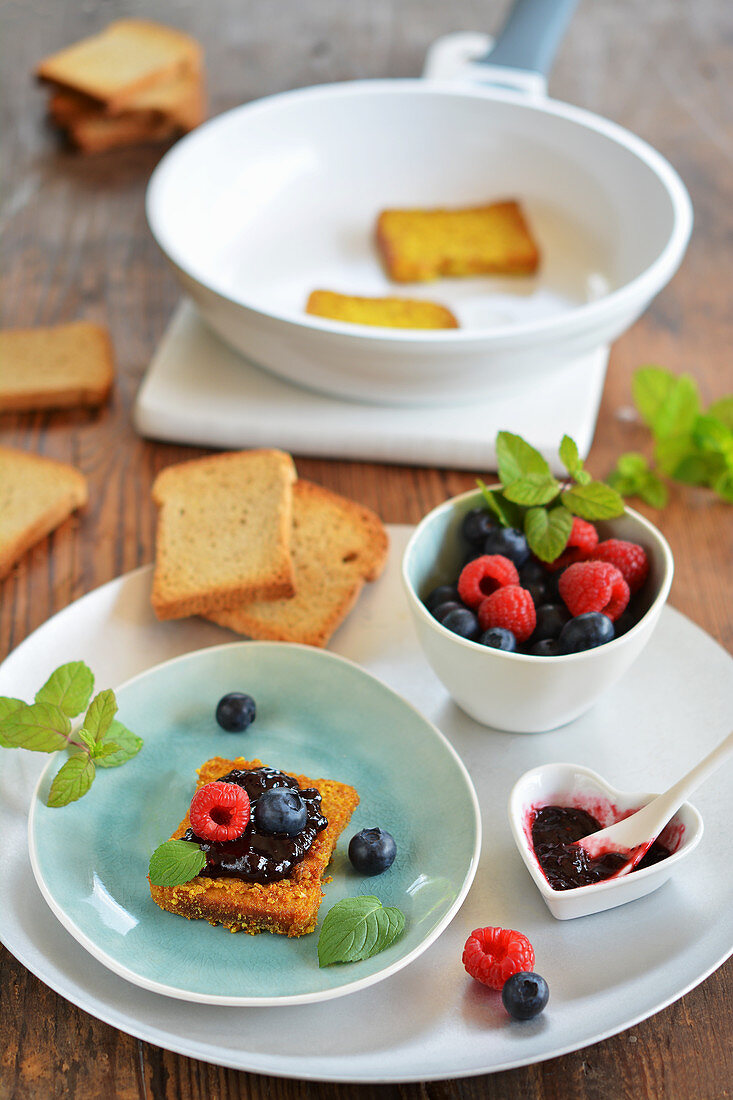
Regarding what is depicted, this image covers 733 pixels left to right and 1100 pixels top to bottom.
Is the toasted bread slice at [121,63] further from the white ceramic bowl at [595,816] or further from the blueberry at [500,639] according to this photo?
the white ceramic bowl at [595,816]

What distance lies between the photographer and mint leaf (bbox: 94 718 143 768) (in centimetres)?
97

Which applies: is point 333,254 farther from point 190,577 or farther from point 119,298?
point 190,577

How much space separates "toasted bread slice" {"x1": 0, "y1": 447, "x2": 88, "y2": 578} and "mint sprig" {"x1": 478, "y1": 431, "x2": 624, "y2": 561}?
60 cm

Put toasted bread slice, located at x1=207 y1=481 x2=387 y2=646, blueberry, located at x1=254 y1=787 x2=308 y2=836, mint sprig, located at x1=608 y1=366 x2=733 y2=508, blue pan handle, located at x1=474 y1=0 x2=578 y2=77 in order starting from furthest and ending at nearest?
blue pan handle, located at x1=474 y1=0 x2=578 y2=77 → mint sprig, located at x1=608 y1=366 x2=733 y2=508 → toasted bread slice, located at x1=207 y1=481 x2=387 y2=646 → blueberry, located at x1=254 y1=787 x2=308 y2=836

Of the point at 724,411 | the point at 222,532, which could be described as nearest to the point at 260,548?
→ the point at 222,532

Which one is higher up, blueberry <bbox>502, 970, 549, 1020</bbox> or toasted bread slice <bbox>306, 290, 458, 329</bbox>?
blueberry <bbox>502, 970, 549, 1020</bbox>

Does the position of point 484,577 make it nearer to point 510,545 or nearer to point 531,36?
point 510,545

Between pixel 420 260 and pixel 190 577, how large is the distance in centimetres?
79

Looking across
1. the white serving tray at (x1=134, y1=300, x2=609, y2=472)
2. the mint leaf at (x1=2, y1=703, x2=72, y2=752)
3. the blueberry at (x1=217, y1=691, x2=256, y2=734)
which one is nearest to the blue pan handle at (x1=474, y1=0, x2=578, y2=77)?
the white serving tray at (x1=134, y1=300, x2=609, y2=472)

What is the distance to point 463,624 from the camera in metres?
1.00

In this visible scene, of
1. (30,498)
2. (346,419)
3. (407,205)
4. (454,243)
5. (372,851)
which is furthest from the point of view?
(407,205)

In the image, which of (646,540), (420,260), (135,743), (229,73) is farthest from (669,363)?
(229,73)

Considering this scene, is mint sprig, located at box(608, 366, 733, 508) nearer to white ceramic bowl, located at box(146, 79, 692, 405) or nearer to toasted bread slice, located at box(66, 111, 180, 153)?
white ceramic bowl, located at box(146, 79, 692, 405)

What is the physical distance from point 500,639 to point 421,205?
3.99ft
